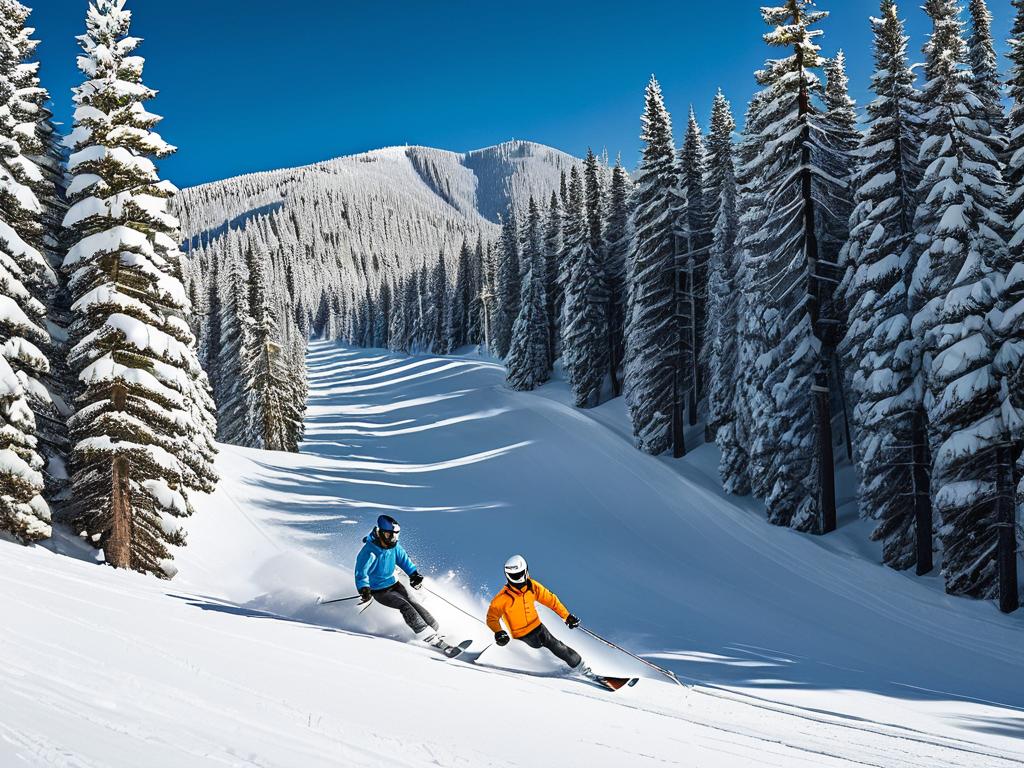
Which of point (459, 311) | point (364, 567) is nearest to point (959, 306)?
point (364, 567)

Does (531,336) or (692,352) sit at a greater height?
(531,336)

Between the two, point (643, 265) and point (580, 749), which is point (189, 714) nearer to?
point (580, 749)

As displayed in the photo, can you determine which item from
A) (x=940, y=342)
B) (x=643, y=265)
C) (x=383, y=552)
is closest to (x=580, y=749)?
(x=383, y=552)

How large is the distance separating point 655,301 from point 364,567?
27253 millimetres

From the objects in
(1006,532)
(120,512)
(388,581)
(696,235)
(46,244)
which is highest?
(696,235)

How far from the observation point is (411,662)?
344 inches

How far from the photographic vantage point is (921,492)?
19.9 meters

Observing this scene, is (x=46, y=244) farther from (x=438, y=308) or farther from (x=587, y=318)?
(x=438, y=308)

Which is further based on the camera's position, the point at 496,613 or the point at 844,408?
the point at 844,408

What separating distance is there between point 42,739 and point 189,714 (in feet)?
3.93

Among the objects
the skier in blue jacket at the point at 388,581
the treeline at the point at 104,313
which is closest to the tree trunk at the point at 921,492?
the skier in blue jacket at the point at 388,581

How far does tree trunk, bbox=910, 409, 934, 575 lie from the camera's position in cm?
1988

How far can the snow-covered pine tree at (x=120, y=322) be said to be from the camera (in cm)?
1543

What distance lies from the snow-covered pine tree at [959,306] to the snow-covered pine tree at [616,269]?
27.4m
